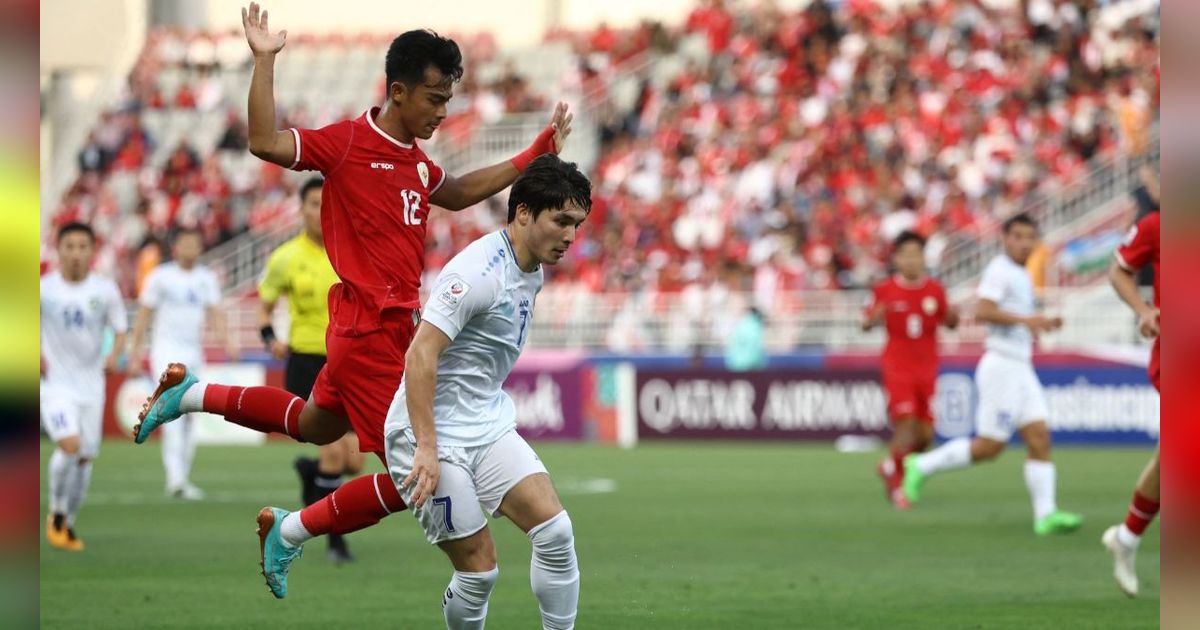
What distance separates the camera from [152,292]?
1689cm

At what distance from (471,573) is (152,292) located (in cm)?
1144

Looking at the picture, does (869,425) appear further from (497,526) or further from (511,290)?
(511,290)

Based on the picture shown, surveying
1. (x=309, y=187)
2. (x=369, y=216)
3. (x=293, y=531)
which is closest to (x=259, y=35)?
(x=369, y=216)

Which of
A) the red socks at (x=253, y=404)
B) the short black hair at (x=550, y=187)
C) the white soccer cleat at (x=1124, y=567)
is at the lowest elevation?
the white soccer cleat at (x=1124, y=567)

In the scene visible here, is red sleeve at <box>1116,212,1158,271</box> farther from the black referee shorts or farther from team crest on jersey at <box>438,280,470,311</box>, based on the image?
the black referee shorts

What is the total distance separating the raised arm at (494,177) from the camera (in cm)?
778

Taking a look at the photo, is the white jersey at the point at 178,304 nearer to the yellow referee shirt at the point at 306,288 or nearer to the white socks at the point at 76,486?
the white socks at the point at 76,486

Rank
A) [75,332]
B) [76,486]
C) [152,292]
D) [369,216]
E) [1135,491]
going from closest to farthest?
[369,216] → [1135,491] → [76,486] → [75,332] → [152,292]

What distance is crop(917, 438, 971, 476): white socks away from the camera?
15.1m

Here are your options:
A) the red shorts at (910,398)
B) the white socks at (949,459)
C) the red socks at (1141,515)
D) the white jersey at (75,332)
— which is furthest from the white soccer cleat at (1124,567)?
the white jersey at (75,332)

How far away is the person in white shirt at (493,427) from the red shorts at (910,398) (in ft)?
34.9

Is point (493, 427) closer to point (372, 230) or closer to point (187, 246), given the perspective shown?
point (372, 230)

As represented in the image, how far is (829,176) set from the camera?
31.2 metres

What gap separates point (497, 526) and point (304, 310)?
3.39 metres
